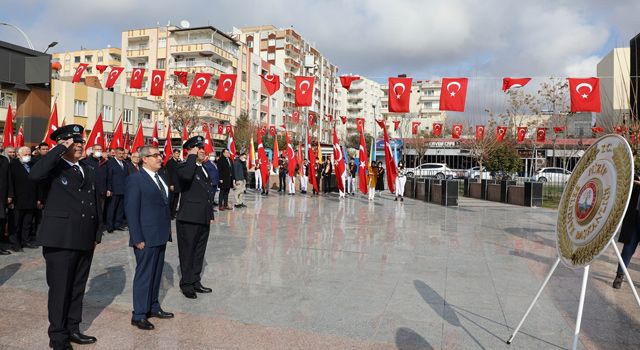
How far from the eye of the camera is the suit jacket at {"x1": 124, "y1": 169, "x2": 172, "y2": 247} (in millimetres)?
4453

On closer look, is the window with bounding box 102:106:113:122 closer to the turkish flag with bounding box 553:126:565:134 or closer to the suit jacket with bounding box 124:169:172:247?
the turkish flag with bounding box 553:126:565:134

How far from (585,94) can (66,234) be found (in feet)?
49.7

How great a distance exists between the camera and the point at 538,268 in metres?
7.37

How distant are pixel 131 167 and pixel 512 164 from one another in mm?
23764

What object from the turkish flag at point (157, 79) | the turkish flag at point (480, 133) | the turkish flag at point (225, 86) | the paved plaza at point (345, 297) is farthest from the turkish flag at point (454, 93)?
the turkish flag at point (480, 133)

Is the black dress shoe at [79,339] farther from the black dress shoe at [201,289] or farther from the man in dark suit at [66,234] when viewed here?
the black dress shoe at [201,289]

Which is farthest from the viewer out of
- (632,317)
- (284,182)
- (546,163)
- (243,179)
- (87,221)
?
(546,163)

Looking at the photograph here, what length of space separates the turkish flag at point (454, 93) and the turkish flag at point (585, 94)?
323 cm

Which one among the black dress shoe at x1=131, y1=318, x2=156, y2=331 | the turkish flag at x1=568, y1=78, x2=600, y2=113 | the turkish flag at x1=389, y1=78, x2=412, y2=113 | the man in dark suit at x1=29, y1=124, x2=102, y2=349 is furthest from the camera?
the turkish flag at x1=389, y1=78, x2=412, y2=113

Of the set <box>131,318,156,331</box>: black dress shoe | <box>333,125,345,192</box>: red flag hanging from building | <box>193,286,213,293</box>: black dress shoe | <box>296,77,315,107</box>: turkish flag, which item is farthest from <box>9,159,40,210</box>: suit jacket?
<box>333,125,345,192</box>: red flag hanging from building

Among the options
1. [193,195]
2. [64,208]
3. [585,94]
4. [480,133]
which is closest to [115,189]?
[193,195]

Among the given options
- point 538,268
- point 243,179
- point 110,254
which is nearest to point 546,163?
point 243,179

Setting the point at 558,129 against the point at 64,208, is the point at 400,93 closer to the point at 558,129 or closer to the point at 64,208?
the point at 64,208

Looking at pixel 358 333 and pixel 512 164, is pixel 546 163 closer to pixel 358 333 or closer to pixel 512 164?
pixel 512 164
